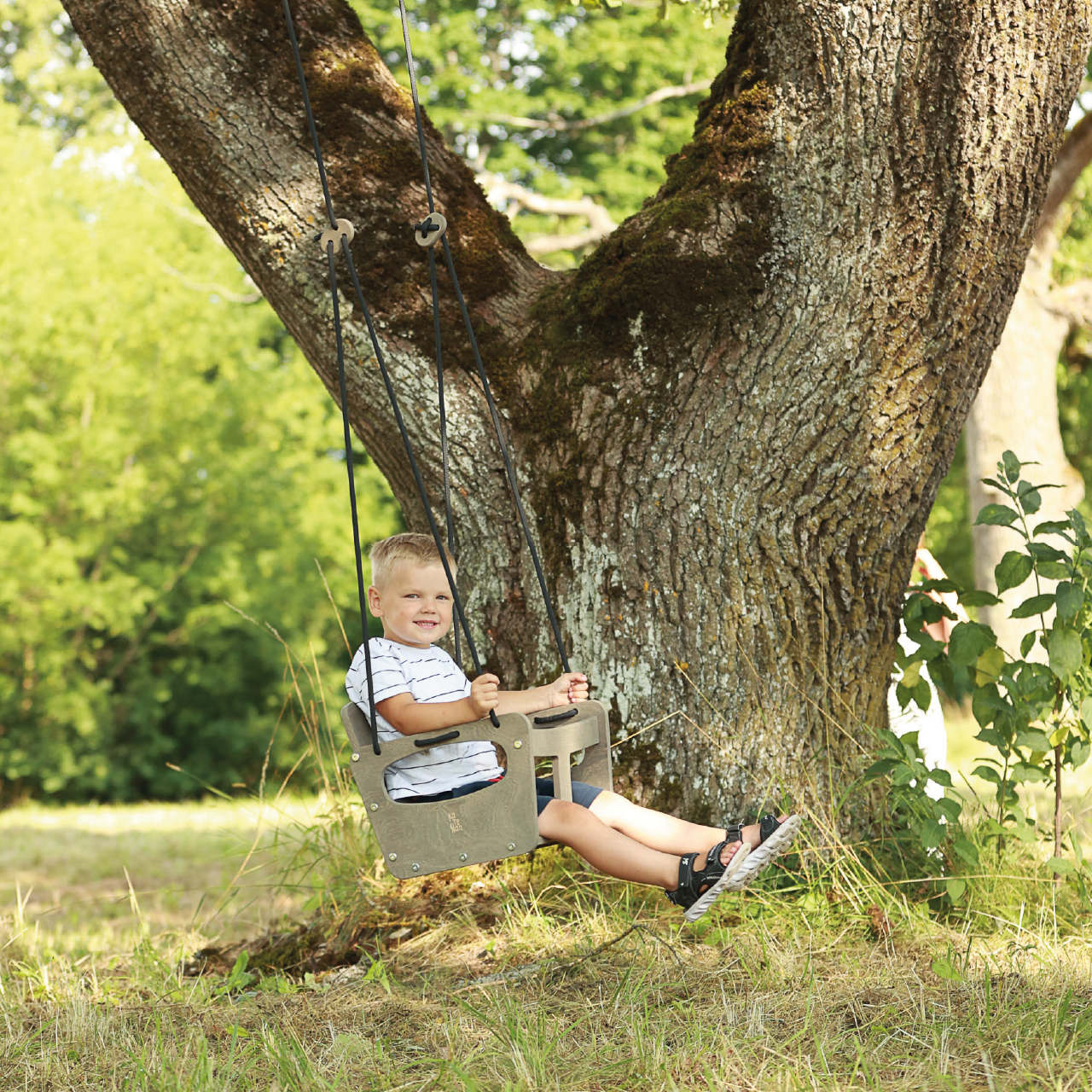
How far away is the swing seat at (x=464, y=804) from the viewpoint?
10.1ft

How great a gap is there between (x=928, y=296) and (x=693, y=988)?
7.44 ft

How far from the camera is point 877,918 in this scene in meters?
3.57

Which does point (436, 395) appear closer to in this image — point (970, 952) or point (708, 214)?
point (708, 214)

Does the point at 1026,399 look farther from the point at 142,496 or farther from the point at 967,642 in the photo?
the point at 142,496

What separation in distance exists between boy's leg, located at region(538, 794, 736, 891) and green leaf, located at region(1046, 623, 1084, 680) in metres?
1.27

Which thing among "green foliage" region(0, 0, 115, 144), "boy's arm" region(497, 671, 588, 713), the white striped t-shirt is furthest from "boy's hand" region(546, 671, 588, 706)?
"green foliage" region(0, 0, 115, 144)

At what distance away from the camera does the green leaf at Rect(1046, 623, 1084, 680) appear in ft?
12.3

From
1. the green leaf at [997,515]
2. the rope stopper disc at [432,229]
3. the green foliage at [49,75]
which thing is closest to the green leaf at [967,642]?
the green leaf at [997,515]

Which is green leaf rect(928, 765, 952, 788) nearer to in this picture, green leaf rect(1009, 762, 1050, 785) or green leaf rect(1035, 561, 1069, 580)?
green leaf rect(1009, 762, 1050, 785)

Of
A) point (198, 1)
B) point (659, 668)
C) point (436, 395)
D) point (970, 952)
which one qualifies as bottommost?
point (970, 952)

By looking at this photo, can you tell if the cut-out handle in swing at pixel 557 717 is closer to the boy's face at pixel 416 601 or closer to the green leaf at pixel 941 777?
the boy's face at pixel 416 601

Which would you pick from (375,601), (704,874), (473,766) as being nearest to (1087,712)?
(704,874)

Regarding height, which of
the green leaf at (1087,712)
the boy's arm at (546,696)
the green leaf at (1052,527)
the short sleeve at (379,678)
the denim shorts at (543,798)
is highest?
the green leaf at (1052,527)

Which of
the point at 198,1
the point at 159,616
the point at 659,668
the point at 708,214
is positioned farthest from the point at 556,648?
the point at 159,616
